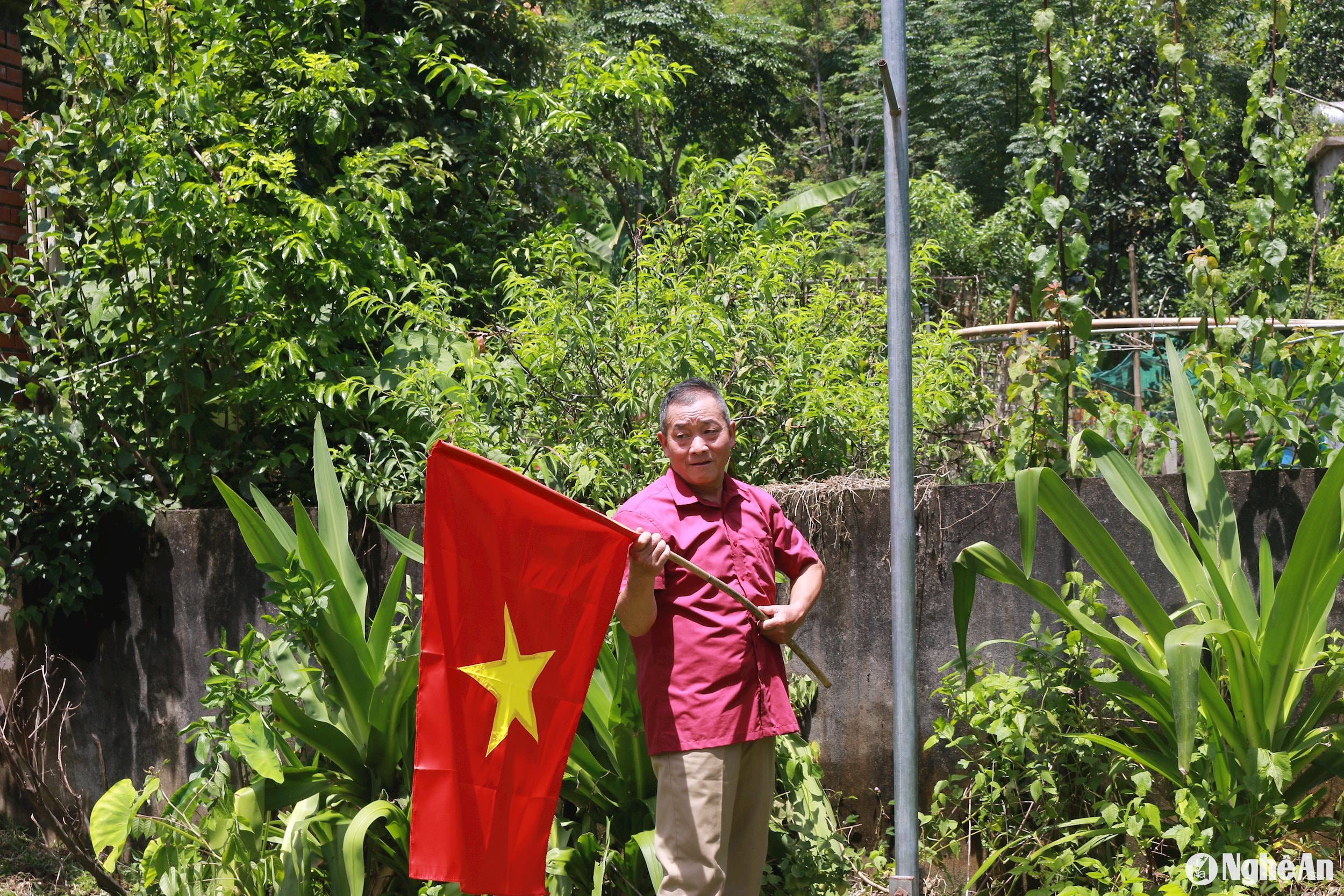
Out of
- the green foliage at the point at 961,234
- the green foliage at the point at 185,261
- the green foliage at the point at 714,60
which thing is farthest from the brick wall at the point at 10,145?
the green foliage at the point at 714,60

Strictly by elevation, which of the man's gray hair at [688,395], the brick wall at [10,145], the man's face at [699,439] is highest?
the brick wall at [10,145]

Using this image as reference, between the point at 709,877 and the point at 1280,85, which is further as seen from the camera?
the point at 1280,85

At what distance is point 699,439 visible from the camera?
298cm

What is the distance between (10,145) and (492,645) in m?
4.67

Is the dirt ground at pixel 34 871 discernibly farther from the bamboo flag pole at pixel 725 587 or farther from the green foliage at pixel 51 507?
the bamboo flag pole at pixel 725 587

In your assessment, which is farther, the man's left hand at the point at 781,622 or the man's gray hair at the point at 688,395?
the man's gray hair at the point at 688,395

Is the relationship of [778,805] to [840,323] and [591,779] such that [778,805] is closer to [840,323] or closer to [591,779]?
[591,779]

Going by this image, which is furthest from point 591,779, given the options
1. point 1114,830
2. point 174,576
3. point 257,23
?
point 257,23

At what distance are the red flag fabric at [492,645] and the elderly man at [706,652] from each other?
160 millimetres

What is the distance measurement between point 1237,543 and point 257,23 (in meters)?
4.85

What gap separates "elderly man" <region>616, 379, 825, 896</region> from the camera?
2.80 m

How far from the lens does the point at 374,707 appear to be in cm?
370

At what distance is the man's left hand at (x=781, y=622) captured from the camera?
286 centimetres
